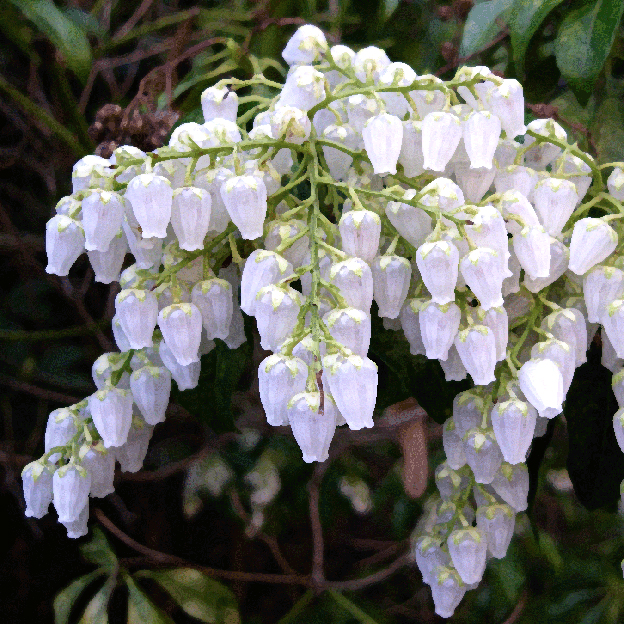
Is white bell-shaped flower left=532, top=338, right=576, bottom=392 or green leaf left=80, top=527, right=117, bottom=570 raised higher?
white bell-shaped flower left=532, top=338, right=576, bottom=392

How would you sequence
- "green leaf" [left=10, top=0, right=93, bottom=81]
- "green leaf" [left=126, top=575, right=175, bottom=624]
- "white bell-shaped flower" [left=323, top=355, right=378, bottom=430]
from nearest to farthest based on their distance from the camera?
"white bell-shaped flower" [left=323, top=355, right=378, bottom=430] < "green leaf" [left=10, top=0, right=93, bottom=81] < "green leaf" [left=126, top=575, right=175, bottom=624]

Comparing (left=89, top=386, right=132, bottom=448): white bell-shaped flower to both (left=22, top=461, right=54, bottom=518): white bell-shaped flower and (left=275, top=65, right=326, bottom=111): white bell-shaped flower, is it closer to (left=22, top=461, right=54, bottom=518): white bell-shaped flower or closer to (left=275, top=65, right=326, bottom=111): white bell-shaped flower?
(left=22, top=461, right=54, bottom=518): white bell-shaped flower

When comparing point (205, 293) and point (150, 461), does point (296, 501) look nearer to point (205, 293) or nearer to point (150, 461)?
point (150, 461)

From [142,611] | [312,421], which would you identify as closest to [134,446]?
[312,421]

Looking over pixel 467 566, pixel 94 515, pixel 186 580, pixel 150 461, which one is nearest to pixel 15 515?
pixel 94 515

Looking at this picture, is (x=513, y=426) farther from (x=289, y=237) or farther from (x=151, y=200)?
(x=151, y=200)

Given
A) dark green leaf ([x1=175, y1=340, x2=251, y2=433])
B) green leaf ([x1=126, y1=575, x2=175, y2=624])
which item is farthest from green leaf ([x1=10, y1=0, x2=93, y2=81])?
green leaf ([x1=126, y1=575, x2=175, y2=624])

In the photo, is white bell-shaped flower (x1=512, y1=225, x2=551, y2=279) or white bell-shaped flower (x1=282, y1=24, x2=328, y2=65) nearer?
white bell-shaped flower (x1=512, y1=225, x2=551, y2=279)

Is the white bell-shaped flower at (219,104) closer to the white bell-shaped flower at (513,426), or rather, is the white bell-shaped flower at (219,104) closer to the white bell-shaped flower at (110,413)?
the white bell-shaped flower at (110,413)
